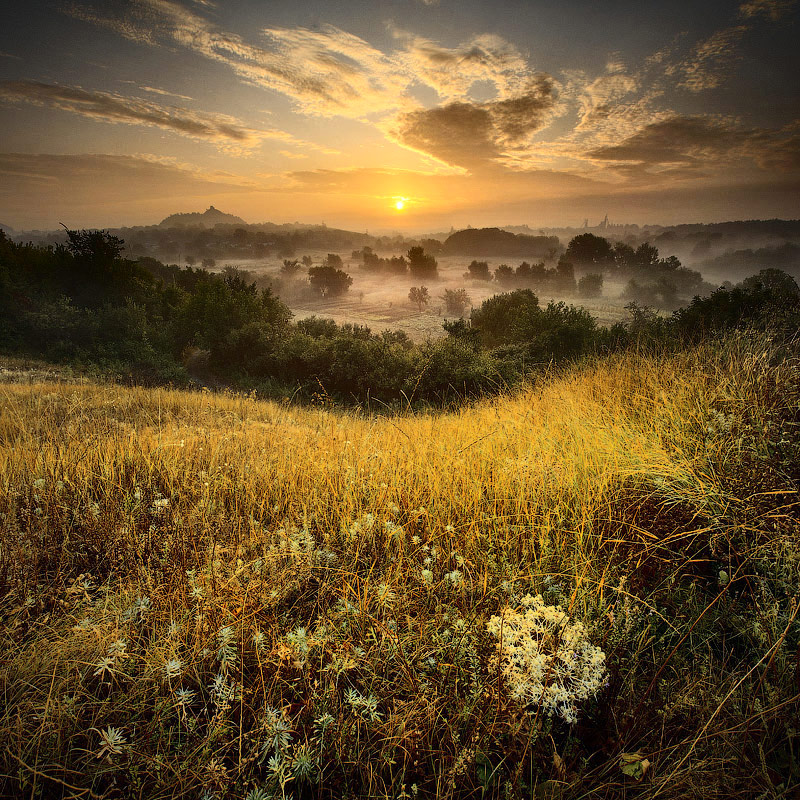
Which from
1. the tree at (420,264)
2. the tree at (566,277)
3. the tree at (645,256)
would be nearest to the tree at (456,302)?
the tree at (566,277)

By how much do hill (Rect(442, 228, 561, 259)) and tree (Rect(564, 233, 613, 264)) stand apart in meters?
65.8

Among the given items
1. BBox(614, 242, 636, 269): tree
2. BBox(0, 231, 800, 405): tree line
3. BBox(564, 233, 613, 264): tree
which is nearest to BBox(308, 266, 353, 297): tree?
BBox(564, 233, 613, 264): tree

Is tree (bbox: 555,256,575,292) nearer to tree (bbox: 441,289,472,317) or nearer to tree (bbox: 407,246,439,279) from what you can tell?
tree (bbox: 441,289,472,317)

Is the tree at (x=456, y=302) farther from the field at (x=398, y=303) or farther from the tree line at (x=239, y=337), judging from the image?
the tree line at (x=239, y=337)

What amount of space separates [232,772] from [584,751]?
125cm

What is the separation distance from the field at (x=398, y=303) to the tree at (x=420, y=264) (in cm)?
296

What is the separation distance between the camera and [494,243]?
18075cm

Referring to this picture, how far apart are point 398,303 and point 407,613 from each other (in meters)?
102

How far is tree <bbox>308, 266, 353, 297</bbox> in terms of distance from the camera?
103 meters

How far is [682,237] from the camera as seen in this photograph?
492 ft

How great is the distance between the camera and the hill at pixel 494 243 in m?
175

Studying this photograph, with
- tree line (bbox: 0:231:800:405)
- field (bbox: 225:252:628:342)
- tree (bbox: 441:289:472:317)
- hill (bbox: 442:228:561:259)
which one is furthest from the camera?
hill (bbox: 442:228:561:259)

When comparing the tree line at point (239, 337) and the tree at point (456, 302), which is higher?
the tree at point (456, 302)

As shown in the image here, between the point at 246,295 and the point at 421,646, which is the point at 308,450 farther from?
the point at 246,295
